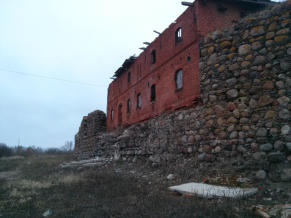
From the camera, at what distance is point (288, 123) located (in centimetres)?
517

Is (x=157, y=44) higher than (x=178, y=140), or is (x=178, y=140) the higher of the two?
(x=157, y=44)

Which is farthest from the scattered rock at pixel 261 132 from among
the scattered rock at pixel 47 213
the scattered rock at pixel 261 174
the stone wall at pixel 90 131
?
the stone wall at pixel 90 131

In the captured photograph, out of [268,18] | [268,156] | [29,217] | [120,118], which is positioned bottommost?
[29,217]

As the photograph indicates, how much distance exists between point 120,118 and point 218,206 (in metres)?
13.9

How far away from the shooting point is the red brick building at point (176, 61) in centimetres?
905

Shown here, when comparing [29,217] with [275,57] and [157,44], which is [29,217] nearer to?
[275,57]

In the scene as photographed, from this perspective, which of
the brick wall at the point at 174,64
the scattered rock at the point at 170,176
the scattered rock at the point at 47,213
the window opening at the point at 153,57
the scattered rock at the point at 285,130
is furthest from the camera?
the window opening at the point at 153,57

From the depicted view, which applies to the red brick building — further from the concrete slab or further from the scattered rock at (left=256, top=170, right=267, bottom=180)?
the concrete slab

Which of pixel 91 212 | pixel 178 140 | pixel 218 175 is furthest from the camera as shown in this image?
pixel 178 140

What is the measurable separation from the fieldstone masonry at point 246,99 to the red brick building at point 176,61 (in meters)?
1.37

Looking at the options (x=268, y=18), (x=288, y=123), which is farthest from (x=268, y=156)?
(x=268, y=18)

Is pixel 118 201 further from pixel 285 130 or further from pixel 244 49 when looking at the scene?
pixel 244 49

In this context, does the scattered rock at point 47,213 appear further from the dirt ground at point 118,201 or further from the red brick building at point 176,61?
the red brick building at point 176,61

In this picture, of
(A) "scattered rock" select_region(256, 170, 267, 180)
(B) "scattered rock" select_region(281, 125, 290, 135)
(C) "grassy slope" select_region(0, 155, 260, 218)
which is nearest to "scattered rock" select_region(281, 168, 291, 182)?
(A) "scattered rock" select_region(256, 170, 267, 180)
